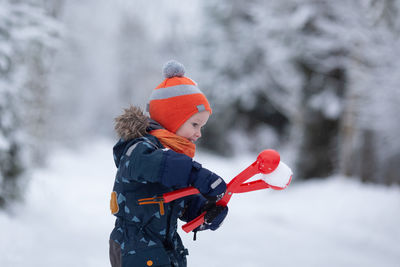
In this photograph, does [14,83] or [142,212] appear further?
[14,83]

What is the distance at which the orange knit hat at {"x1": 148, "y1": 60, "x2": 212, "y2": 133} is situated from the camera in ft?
7.40

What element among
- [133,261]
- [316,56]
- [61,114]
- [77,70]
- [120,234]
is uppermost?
[77,70]

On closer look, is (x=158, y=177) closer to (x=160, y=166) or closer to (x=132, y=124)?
(x=160, y=166)

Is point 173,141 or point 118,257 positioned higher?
point 173,141

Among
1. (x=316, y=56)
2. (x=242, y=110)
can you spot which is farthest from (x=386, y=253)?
(x=242, y=110)

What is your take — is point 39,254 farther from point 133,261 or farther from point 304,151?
point 304,151

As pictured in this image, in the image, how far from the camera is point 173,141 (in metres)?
2.19

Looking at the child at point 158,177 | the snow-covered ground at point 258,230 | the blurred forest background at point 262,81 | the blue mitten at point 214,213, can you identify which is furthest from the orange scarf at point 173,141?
the snow-covered ground at point 258,230

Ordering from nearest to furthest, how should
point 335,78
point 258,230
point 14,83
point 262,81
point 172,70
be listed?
point 172,70, point 14,83, point 258,230, point 335,78, point 262,81

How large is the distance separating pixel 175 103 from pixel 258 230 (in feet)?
20.7

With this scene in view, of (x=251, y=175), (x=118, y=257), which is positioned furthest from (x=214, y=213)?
(x=118, y=257)

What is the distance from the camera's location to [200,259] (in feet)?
17.5

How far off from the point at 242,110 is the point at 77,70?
32.3 feet

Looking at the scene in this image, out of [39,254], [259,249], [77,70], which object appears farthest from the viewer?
[77,70]
